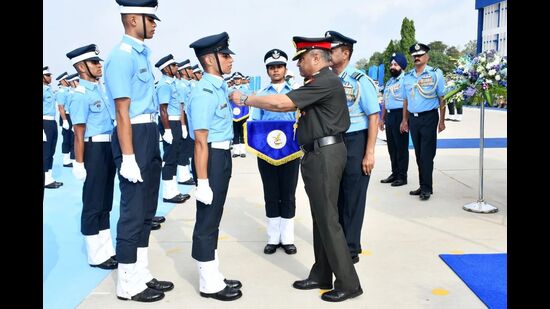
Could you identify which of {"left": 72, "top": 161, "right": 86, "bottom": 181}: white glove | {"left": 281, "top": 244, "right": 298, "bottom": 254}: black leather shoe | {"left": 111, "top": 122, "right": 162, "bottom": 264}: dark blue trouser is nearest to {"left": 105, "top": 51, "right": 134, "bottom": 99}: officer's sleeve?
{"left": 111, "top": 122, "right": 162, "bottom": 264}: dark blue trouser

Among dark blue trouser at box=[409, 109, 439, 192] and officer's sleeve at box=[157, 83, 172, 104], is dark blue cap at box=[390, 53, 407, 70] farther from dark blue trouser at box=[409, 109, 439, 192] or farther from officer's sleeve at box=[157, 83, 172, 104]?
officer's sleeve at box=[157, 83, 172, 104]

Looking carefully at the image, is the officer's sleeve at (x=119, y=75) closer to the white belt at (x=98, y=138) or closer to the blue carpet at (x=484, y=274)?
the white belt at (x=98, y=138)

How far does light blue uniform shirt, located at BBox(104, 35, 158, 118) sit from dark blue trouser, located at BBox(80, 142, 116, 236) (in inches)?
39.3

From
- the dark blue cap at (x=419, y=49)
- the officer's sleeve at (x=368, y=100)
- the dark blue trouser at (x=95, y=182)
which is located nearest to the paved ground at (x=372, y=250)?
the dark blue trouser at (x=95, y=182)

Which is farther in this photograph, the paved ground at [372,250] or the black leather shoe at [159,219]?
the black leather shoe at [159,219]

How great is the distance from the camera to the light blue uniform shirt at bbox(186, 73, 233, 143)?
3447mm

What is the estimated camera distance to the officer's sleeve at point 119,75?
3385 mm

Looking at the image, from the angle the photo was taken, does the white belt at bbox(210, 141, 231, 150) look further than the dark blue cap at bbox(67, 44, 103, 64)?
No

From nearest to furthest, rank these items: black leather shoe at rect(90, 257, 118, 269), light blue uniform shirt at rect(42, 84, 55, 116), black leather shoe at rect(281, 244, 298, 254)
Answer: black leather shoe at rect(90, 257, 118, 269)
black leather shoe at rect(281, 244, 298, 254)
light blue uniform shirt at rect(42, 84, 55, 116)

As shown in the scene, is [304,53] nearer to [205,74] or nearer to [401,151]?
[205,74]

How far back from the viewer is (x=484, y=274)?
399 centimetres

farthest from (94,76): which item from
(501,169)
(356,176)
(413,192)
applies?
(501,169)

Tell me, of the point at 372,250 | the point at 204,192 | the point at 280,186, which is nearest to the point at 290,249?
the point at 280,186

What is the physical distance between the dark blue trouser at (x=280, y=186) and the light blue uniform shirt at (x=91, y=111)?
1553mm
